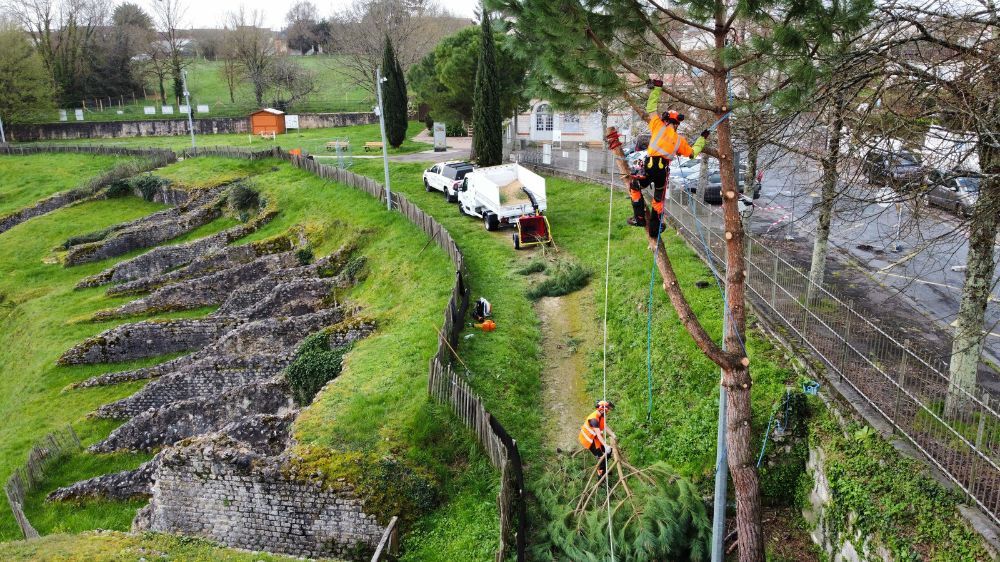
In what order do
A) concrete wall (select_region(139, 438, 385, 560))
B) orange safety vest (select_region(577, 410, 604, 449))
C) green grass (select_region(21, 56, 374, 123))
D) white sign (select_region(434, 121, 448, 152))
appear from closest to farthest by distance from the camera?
orange safety vest (select_region(577, 410, 604, 449)), concrete wall (select_region(139, 438, 385, 560)), white sign (select_region(434, 121, 448, 152)), green grass (select_region(21, 56, 374, 123))

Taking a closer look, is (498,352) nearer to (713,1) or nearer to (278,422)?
(278,422)

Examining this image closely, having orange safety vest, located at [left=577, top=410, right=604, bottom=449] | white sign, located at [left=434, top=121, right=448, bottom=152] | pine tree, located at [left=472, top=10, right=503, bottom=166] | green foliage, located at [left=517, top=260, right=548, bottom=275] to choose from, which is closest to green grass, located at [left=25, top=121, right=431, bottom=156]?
white sign, located at [left=434, top=121, right=448, bottom=152]

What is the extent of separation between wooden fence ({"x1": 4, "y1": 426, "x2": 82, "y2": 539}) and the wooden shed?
44894 mm

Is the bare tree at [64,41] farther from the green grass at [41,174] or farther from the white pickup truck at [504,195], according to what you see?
the white pickup truck at [504,195]

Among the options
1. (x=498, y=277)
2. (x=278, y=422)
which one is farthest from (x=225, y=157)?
(x=278, y=422)

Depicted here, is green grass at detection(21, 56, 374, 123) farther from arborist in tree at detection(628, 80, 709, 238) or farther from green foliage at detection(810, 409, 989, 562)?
green foliage at detection(810, 409, 989, 562)

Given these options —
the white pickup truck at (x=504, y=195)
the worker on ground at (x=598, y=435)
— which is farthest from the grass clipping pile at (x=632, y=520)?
the white pickup truck at (x=504, y=195)

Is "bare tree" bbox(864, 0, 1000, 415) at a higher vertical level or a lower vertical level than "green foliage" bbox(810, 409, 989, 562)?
higher

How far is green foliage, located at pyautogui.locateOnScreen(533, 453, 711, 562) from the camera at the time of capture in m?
10.1

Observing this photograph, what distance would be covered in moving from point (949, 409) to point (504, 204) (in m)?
18.9

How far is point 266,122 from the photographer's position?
199 ft

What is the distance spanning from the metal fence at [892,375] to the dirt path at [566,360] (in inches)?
162

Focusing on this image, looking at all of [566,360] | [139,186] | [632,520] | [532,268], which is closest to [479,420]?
[632,520]

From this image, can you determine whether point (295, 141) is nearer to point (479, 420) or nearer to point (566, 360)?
point (566, 360)
